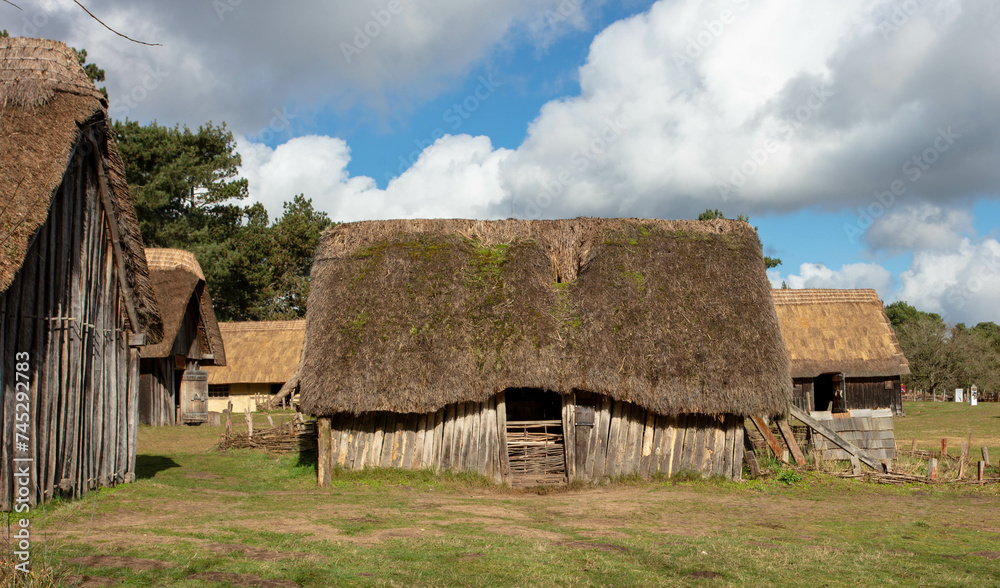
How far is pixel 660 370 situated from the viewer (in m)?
14.3

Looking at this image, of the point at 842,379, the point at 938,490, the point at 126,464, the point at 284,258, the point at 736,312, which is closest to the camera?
the point at 126,464

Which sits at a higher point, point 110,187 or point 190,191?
point 190,191

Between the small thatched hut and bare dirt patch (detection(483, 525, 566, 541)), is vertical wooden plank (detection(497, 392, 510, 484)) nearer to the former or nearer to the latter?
bare dirt patch (detection(483, 525, 566, 541))

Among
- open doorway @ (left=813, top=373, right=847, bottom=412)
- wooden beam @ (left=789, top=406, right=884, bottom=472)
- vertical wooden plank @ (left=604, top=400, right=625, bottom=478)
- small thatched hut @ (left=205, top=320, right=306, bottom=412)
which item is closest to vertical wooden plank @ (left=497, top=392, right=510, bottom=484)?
vertical wooden plank @ (left=604, top=400, right=625, bottom=478)

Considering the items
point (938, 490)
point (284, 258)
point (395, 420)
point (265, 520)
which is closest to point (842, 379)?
point (938, 490)

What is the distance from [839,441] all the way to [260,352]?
2852cm

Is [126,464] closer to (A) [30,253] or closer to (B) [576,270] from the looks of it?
(A) [30,253]

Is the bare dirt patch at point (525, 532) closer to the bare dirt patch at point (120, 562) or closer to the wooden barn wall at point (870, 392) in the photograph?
the bare dirt patch at point (120, 562)

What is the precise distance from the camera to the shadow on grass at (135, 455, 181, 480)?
14.4 metres

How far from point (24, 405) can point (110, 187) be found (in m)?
4.24

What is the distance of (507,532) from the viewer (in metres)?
9.58

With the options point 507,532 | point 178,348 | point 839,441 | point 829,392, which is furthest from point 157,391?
point 829,392

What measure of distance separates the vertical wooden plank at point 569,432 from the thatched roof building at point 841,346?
14.8 metres

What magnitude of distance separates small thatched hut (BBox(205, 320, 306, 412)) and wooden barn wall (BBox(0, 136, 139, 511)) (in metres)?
22.7
